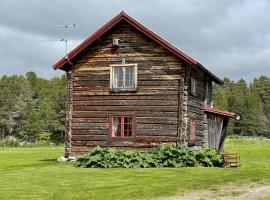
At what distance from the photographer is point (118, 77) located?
2959 centimetres

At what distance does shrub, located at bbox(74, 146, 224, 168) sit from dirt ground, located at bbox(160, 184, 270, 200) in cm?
822

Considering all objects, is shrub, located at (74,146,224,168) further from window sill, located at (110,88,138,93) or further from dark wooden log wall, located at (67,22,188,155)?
window sill, located at (110,88,138,93)

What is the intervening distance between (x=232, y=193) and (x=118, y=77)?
48.6ft

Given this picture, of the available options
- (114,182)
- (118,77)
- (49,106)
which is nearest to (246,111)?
(49,106)

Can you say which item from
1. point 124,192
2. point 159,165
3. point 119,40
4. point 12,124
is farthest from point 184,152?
point 12,124

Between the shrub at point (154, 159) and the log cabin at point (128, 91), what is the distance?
216cm

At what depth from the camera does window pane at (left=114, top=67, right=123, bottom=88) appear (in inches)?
1161

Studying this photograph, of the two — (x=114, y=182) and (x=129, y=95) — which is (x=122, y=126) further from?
(x=114, y=182)

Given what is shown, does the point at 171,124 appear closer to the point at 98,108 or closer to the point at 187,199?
the point at 98,108

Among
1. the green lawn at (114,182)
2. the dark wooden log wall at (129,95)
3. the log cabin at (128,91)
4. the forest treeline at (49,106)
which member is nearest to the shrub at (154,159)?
the green lawn at (114,182)

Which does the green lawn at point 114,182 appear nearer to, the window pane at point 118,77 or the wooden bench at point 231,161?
the wooden bench at point 231,161

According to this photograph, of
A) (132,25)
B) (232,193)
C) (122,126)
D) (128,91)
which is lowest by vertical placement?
(232,193)

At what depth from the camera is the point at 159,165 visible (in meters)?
25.9

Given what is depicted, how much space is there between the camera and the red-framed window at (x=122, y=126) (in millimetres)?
29031
